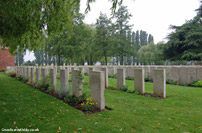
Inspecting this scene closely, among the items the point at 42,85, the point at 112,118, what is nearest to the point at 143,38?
the point at 42,85

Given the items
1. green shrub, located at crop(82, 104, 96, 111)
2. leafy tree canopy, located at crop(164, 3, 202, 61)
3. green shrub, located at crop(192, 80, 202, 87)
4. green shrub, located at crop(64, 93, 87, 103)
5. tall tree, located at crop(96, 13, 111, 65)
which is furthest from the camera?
tall tree, located at crop(96, 13, 111, 65)

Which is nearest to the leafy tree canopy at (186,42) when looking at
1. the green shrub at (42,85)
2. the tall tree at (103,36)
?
the tall tree at (103,36)

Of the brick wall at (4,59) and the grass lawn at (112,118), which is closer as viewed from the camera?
the grass lawn at (112,118)

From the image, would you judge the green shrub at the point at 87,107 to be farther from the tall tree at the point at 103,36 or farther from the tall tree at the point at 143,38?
the tall tree at the point at 143,38

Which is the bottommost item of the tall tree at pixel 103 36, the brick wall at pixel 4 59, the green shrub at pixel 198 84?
the green shrub at pixel 198 84

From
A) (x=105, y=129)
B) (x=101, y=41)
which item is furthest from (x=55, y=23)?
(x=101, y=41)

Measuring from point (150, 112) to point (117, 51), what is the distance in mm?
26575

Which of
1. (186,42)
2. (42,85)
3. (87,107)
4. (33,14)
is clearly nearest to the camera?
(87,107)

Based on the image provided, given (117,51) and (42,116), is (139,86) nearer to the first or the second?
(42,116)

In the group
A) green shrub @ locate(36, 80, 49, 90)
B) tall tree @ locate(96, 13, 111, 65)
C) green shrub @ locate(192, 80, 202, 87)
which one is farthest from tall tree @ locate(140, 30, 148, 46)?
green shrub @ locate(36, 80, 49, 90)

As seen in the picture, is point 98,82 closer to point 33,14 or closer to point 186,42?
point 33,14

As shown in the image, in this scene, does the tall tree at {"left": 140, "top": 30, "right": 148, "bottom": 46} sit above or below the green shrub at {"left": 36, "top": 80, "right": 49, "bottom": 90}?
above

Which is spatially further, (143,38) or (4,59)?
(143,38)

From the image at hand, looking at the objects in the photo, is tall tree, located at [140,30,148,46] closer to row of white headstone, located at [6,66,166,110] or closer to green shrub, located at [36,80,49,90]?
row of white headstone, located at [6,66,166,110]
